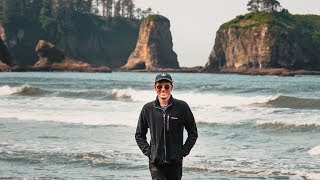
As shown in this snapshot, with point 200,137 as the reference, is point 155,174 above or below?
above

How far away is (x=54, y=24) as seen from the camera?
174 metres

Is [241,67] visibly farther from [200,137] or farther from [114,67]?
[200,137]

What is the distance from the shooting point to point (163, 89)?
647 centimetres

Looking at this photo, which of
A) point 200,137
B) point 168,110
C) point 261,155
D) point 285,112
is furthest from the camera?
point 285,112

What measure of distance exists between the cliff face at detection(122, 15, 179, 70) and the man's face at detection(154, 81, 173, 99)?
146985 millimetres

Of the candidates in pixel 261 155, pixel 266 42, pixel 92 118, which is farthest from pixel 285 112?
pixel 266 42

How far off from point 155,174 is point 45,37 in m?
169

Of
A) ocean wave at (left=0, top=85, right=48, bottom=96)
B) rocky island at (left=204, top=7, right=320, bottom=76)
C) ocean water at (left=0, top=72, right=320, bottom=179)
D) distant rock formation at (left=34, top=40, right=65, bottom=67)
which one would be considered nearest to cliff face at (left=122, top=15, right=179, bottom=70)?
rocky island at (left=204, top=7, right=320, bottom=76)

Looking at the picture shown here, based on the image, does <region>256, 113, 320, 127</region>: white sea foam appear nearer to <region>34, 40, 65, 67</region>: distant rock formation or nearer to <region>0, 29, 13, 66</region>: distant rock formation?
<region>0, 29, 13, 66</region>: distant rock formation

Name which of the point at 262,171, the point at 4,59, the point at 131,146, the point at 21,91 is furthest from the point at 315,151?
the point at 4,59

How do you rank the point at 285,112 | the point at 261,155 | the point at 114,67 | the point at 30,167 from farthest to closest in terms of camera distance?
the point at 114,67, the point at 285,112, the point at 261,155, the point at 30,167

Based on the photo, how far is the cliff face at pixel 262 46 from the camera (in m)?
132

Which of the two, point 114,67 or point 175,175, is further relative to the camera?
point 114,67

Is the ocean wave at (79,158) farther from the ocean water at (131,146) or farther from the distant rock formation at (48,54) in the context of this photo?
the distant rock formation at (48,54)
